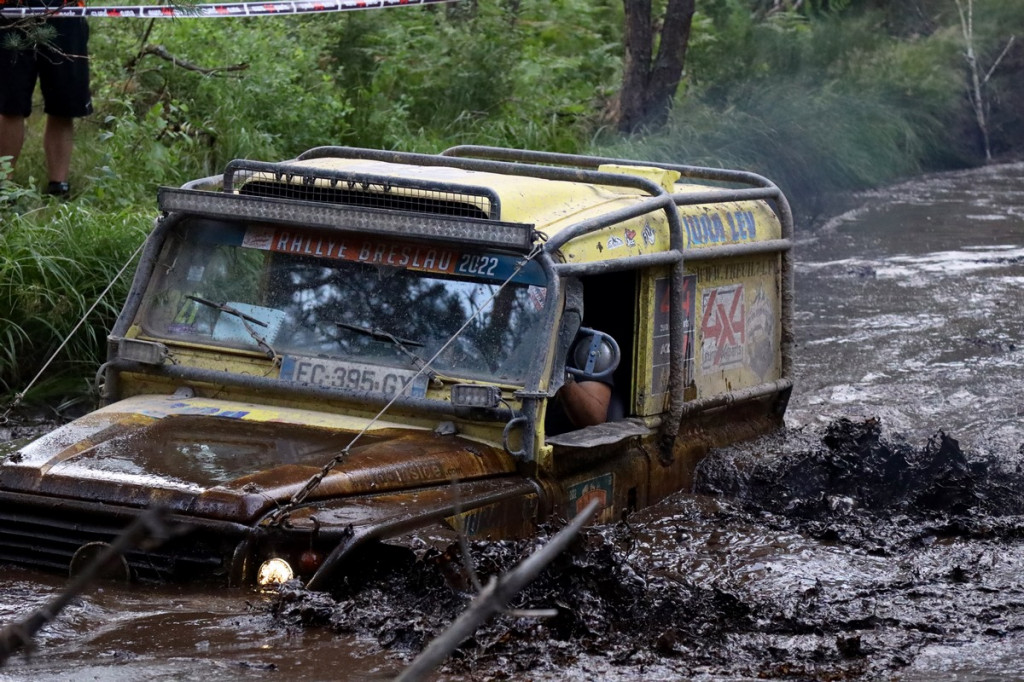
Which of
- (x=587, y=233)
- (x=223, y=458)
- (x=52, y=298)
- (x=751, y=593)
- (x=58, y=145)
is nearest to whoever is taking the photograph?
(x=223, y=458)

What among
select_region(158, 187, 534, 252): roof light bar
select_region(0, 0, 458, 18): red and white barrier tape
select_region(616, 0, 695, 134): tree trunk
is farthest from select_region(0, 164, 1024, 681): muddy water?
select_region(616, 0, 695, 134): tree trunk

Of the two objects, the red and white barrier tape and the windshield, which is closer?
the windshield

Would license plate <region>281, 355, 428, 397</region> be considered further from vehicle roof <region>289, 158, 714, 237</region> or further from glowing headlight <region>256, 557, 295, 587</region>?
glowing headlight <region>256, 557, 295, 587</region>

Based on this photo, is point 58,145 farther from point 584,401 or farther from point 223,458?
point 223,458

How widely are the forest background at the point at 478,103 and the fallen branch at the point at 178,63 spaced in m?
0.04

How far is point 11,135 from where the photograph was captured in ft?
31.3

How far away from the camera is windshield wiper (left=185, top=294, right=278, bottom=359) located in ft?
17.9

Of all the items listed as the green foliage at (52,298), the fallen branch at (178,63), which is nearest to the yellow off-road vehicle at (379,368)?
the green foliage at (52,298)

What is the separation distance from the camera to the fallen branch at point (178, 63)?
39.4 ft

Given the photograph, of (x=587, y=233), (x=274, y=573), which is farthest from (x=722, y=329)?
(x=274, y=573)

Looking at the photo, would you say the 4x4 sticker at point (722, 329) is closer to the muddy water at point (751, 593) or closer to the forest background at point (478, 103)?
the muddy water at point (751, 593)

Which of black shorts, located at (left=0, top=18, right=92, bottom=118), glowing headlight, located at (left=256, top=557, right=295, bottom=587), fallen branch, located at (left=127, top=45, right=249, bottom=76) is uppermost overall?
fallen branch, located at (left=127, top=45, right=249, bottom=76)

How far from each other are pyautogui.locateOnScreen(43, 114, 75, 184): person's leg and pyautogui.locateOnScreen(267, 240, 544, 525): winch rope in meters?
5.17

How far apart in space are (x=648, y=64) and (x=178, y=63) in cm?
545
